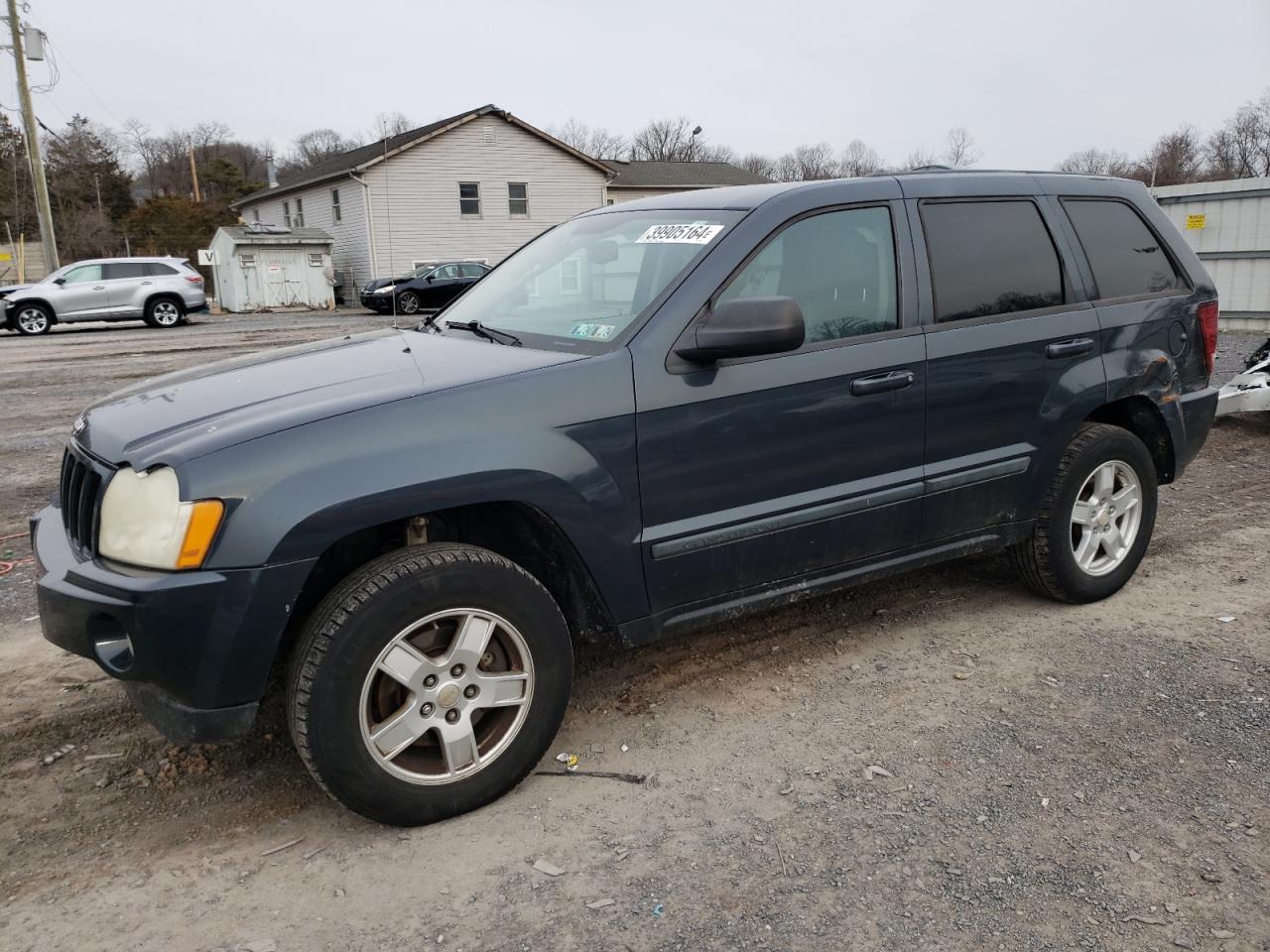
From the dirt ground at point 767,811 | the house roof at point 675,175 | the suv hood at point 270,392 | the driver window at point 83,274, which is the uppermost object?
the house roof at point 675,175

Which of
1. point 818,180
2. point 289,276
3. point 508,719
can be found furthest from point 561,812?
point 289,276

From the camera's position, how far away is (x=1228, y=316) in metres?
13.7

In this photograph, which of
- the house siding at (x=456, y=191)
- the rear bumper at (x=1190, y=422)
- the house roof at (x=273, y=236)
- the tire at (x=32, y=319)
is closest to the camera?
the rear bumper at (x=1190, y=422)

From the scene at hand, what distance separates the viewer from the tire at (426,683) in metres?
2.71

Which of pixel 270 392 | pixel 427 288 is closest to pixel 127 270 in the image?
pixel 427 288

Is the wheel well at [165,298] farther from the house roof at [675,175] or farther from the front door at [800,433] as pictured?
the front door at [800,433]

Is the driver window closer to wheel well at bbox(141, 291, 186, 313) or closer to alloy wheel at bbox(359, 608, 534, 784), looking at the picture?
wheel well at bbox(141, 291, 186, 313)

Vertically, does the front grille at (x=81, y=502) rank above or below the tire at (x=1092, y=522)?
above

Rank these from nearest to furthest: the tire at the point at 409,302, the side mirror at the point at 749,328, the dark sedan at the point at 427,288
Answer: the side mirror at the point at 749,328, the tire at the point at 409,302, the dark sedan at the point at 427,288

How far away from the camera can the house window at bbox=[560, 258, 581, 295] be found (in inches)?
150

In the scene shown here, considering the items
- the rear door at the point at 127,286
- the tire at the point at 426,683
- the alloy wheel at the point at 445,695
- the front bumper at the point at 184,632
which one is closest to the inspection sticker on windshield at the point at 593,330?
the tire at the point at 426,683

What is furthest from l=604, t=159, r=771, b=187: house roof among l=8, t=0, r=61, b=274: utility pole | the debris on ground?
the debris on ground

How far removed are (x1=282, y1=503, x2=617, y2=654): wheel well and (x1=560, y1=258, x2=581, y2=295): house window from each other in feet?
3.47

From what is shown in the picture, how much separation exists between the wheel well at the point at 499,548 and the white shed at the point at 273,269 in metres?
30.9
